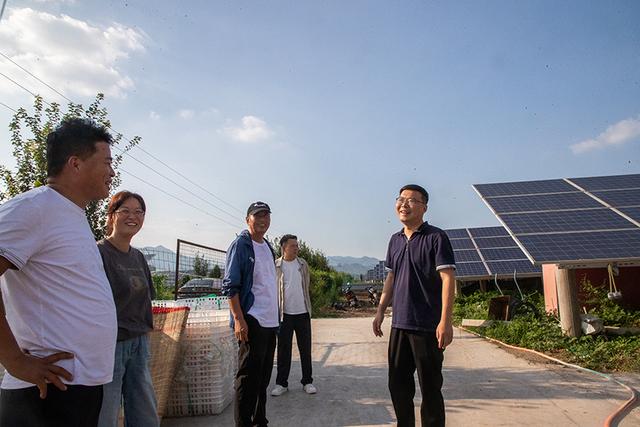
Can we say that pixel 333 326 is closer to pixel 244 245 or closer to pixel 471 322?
pixel 471 322

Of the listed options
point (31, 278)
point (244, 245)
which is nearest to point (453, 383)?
point (244, 245)

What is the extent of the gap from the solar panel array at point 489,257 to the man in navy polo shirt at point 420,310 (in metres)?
8.79

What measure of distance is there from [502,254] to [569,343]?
6.36m

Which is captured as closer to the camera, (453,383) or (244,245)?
(244,245)

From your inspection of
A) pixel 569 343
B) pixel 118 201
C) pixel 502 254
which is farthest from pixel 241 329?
pixel 502 254

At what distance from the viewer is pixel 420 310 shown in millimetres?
3441

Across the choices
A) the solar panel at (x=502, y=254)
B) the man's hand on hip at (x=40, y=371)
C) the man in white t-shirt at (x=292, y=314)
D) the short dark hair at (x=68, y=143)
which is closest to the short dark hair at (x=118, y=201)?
the short dark hair at (x=68, y=143)

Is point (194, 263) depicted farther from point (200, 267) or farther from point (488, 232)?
point (488, 232)

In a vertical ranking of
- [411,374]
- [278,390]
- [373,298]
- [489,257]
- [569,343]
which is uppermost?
[489,257]

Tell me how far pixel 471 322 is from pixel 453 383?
4802 mm

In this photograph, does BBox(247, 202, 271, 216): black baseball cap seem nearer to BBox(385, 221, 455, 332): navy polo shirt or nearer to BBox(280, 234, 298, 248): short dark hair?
BBox(385, 221, 455, 332): navy polo shirt

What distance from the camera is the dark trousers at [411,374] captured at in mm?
3291

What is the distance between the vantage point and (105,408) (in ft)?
8.59

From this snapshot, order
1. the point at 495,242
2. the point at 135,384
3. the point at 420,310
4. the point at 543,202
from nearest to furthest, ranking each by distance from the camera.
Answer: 1. the point at 135,384
2. the point at 420,310
3. the point at 543,202
4. the point at 495,242
